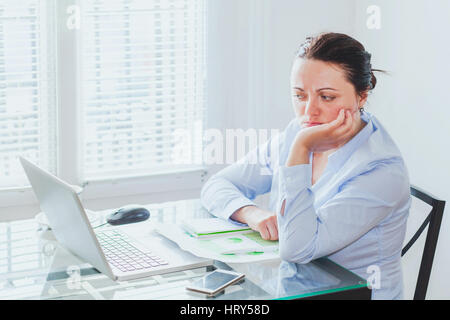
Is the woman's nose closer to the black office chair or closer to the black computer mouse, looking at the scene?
the black office chair

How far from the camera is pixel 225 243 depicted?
Answer: 5.65 feet

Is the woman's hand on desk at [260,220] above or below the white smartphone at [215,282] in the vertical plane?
above

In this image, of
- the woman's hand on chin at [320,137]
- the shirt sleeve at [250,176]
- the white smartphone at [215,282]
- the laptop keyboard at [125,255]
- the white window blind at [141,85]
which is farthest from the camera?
the white window blind at [141,85]

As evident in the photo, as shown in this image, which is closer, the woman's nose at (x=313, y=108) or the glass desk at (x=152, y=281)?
the glass desk at (x=152, y=281)

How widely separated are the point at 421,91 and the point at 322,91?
1123 mm

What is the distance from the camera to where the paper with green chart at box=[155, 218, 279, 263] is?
64.6 inches

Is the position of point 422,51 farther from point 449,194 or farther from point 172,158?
point 172,158

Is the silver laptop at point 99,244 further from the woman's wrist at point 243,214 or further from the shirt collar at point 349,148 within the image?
the shirt collar at point 349,148

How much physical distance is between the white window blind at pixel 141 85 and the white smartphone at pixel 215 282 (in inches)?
54.6

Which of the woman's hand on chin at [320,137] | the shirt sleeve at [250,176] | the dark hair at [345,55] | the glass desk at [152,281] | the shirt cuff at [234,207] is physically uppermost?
the dark hair at [345,55]

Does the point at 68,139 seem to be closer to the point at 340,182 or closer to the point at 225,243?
the point at 225,243

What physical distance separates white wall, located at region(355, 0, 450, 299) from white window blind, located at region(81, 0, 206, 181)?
2.51ft

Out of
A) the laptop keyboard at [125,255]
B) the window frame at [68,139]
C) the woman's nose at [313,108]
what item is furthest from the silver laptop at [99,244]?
the window frame at [68,139]

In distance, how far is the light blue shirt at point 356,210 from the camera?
163 centimetres
